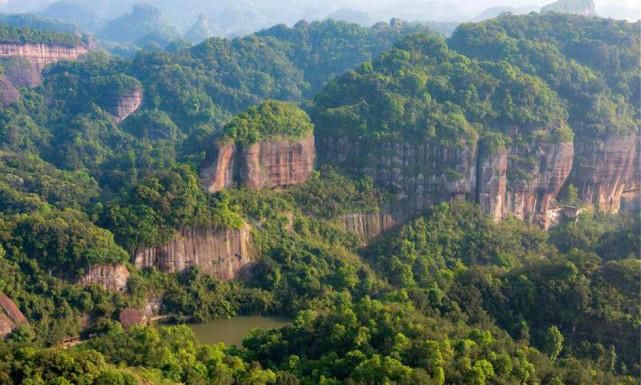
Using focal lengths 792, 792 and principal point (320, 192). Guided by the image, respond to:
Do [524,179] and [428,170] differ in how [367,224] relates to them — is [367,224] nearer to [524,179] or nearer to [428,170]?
[428,170]

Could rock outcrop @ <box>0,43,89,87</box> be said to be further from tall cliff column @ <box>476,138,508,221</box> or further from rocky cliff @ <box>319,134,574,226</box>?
tall cliff column @ <box>476,138,508,221</box>

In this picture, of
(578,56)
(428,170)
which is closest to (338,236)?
(428,170)

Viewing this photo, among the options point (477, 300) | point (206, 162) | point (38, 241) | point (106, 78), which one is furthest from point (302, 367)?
point (106, 78)

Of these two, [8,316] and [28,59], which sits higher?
[28,59]

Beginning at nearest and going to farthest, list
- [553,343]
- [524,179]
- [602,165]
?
[553,343]
[524,179]
[602,165]

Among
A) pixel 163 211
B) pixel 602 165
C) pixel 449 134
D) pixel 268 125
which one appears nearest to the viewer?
pixel 163 211

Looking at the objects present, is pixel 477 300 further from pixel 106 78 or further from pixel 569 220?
pixel 106 78

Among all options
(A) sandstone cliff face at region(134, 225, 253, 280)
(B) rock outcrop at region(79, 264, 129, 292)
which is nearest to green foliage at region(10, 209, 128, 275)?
(B) rock outcrop at region(79, 264, 129, 292)
